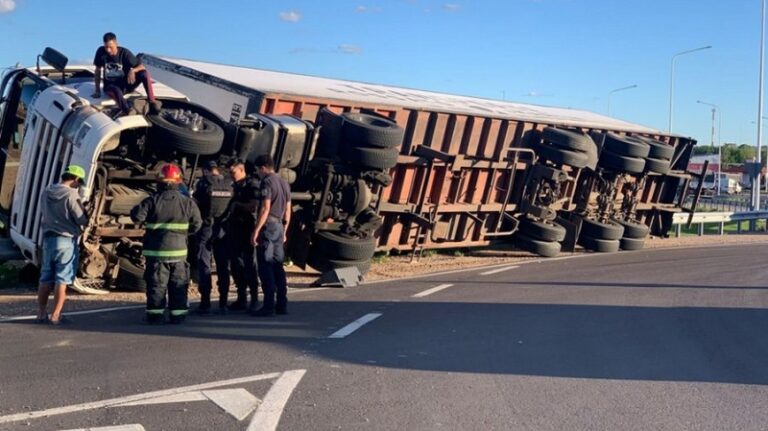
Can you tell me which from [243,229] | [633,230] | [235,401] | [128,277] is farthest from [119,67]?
[633,230]

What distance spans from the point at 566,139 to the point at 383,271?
193 inches

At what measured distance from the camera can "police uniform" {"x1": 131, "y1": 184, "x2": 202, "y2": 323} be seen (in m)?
8.25

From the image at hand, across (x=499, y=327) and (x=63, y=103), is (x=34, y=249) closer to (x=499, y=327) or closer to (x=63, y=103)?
(x=63, y=103)

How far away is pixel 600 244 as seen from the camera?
1800 centimetres

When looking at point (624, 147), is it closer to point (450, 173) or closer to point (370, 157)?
point (450, 173)

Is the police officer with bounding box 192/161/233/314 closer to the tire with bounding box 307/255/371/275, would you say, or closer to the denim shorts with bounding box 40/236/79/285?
the denim shorts with bounding box 40/236/79/285

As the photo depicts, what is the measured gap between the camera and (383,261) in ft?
49.5

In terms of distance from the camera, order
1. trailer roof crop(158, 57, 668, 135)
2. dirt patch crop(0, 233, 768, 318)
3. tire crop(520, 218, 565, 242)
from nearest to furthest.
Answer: dirt patch crop(0, 233, 768, 318)
trailer roof crop(158, 57, 668, 135)
tire crop(520, 218, 565, 242)

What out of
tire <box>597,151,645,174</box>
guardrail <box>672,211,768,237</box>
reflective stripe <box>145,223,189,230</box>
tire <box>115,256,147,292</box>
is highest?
tire <box>597,151,645,174</box>

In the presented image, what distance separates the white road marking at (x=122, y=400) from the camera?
532cm

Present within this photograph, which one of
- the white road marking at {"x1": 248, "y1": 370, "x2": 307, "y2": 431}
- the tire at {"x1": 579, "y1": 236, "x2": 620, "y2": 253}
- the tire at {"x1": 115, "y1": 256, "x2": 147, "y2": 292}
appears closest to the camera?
the white road marking at {"x1": 248, "y1": 370, "x2": 307, "y2": 431}

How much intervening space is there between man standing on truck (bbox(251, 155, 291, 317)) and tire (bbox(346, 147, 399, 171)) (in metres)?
2.73

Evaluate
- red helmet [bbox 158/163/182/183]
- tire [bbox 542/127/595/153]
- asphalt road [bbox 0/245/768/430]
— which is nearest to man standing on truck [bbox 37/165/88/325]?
asphalt road [bbox 0/245/768/430]

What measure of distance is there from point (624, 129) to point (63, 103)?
13.2 m
